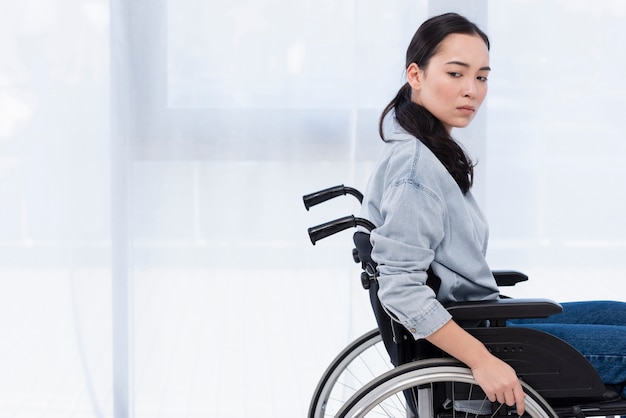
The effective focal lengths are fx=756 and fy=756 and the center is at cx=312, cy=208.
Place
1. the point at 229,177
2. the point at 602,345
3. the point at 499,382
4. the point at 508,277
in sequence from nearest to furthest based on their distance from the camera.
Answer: the point at 499,382 → the point at 602,345 → the point at 508,277 → the point at 229,177

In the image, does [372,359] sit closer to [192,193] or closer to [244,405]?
[244,405]

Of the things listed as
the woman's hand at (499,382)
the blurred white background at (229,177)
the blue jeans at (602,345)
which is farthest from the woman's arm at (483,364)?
the blurred white background at (229,177)

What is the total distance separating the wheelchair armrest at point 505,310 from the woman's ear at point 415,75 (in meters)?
0.39

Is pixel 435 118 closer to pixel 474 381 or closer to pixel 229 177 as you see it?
pixel 474 381

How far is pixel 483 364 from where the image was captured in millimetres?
1131

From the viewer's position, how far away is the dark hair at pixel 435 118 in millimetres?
1238

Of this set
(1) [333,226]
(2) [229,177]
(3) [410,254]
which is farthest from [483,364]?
(2) [229,177]

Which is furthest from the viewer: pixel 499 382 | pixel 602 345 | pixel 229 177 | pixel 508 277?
pixel 229 177

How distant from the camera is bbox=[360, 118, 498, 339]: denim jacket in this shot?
1143mm

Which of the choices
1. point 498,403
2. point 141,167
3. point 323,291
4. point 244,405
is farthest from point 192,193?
point 498,403

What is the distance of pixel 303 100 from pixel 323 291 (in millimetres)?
547

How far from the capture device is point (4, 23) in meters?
2.07

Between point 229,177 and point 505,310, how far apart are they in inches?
44.5

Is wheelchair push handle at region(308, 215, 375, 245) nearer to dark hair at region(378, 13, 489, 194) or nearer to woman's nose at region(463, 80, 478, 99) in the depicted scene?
dark hair at region(378, 13, 489, 194)
